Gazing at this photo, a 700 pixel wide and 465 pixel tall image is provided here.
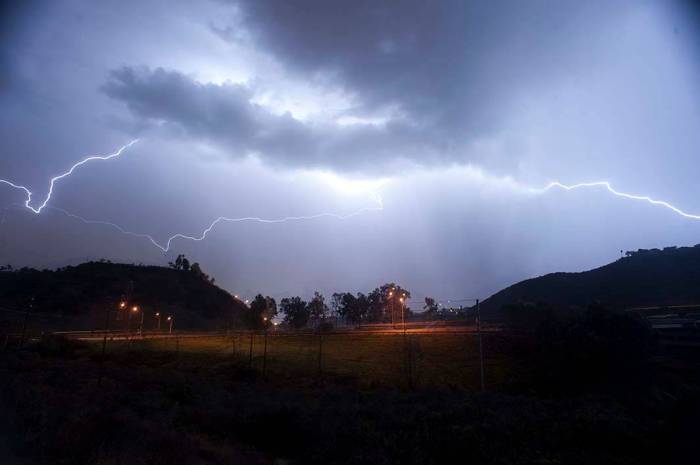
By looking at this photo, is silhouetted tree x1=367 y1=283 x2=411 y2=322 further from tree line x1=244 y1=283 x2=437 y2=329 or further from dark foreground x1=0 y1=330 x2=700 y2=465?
dark foreground x1=0 y1=330 x2=700 y2=465

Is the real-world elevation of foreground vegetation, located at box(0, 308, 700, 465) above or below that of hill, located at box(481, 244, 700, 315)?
below

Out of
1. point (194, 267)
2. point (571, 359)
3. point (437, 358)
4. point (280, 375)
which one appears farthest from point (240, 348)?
point (194, 267)

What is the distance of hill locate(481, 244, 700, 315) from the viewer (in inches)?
1909

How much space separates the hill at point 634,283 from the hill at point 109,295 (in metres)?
57.7

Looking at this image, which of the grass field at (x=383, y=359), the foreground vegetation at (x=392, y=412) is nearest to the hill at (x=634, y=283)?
the grass field at (x=383, y=359)

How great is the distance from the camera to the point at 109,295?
292 ft

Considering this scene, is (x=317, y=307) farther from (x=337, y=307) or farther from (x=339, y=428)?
(x=339, y=428)

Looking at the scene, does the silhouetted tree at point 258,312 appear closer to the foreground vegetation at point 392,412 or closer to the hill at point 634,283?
the hill at point 634,283

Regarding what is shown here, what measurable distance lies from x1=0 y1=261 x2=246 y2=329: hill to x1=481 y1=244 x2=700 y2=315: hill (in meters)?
57.7

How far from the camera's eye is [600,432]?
10.6 m

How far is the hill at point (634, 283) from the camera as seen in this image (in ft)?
159

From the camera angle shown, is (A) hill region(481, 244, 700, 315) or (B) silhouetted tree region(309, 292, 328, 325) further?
(B) silhouetted tree region(309, 292, 328, 325)

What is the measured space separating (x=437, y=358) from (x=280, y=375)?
9030 mm

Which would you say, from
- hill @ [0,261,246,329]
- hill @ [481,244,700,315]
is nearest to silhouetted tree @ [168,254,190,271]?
hill @ [0,261,246,329]
